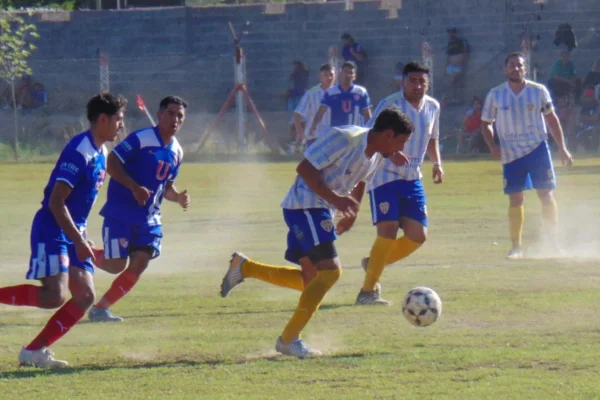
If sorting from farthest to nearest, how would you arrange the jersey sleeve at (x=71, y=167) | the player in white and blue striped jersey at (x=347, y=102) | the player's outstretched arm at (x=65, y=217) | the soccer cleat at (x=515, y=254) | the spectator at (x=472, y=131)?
the spectator at (x=472, y=131)
the player in white and blue striped jersey at (x=347, y=102)
the soccer cleat at (x=515, y=254)
the jersey sleeve at (x=71, y=167)
the player's outstretched arm at (x=65, y=217)

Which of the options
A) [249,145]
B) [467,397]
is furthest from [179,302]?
[249,145]

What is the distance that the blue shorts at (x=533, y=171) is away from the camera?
12.2 meters

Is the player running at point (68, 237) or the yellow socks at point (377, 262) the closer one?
→ the player running at point (68, 237)

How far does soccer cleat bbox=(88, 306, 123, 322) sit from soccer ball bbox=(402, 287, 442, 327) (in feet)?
7.70

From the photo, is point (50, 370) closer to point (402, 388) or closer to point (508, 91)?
point (402, 388)

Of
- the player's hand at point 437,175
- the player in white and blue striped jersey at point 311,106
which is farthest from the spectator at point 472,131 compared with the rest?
the player's hand at point 437,175

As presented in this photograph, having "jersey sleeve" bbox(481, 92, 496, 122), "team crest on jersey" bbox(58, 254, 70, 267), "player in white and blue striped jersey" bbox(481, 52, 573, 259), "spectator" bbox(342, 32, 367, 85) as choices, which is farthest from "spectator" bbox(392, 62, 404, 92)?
"team crest on jersey" bbox(58, 254, 70, 267)

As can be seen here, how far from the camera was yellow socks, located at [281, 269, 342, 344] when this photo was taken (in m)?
7.35

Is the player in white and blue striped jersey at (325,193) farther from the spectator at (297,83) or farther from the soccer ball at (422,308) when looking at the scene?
the spectator at (297,83)

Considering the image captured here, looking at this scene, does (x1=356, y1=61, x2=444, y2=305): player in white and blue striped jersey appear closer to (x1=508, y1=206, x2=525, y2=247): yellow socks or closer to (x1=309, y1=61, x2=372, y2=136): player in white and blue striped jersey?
(x1=508, y1=206, x2=525, y2=247): yellow socks

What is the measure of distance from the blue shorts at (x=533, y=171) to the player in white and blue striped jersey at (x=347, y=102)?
2.76 meters

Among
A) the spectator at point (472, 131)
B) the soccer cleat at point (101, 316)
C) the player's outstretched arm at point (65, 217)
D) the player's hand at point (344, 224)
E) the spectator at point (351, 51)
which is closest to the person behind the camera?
the player's outstretched arm at point (65, 217)

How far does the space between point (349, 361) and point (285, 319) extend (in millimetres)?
1700

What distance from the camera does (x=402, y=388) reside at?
21.0 feet
